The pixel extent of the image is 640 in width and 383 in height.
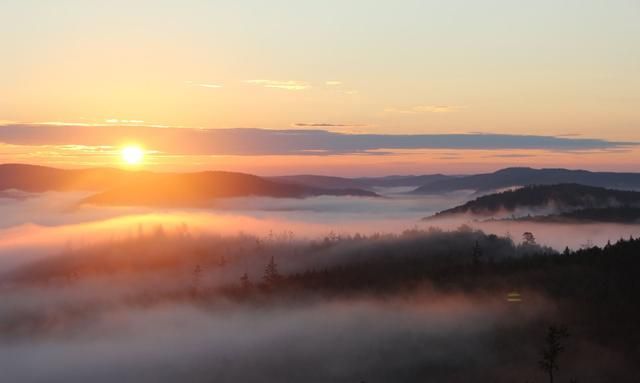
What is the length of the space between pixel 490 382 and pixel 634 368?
3634 cm

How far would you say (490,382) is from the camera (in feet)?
652

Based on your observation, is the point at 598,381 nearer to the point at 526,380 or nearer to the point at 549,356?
the point at 526,380

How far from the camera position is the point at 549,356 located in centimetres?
12656

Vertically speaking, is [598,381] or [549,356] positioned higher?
[549,356]

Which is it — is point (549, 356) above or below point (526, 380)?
above

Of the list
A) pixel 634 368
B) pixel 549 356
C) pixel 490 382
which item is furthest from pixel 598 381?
pixel 549 356

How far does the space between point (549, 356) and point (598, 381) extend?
71.3 m

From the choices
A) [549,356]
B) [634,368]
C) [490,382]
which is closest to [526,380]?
[490,382]

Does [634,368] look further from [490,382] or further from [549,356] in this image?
[549,356]

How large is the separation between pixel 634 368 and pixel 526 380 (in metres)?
28.0

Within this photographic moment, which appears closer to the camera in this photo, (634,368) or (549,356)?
(549,356)

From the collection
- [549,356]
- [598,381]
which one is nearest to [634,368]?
[598,381]

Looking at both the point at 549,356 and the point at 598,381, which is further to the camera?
the point at 598,381

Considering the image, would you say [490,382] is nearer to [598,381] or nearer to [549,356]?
[598,381]
